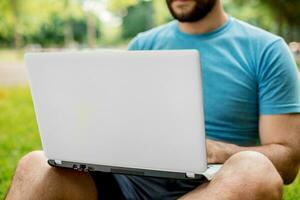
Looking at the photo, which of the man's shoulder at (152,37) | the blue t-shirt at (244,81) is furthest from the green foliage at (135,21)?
the blue t-shirt at (244,81)

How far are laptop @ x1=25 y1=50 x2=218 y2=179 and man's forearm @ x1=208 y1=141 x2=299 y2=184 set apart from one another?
26 centimetres

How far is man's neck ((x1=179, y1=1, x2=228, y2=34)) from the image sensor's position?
6.33 ft

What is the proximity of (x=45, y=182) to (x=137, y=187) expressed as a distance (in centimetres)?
33

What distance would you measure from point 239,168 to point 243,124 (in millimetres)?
466

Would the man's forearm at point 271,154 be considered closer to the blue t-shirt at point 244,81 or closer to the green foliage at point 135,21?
the blue t-shirt at point 244,81

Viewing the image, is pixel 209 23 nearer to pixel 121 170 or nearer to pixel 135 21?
pixel 121 170

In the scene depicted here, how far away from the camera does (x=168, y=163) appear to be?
48.8 inches

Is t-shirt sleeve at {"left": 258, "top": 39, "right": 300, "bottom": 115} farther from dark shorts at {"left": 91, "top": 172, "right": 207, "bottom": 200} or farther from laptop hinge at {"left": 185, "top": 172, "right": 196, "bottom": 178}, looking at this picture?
laptop hinge at {"left": 185, "top": 172, "right": 196, "bottom": 178}

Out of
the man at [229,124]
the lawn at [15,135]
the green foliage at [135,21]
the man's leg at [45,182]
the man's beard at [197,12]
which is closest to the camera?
the man at [229,124]

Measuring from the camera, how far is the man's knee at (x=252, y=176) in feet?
4.16

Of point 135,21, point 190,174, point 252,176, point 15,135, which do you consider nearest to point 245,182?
point 252,176

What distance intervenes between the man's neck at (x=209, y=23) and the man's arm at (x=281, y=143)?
1.42 ft

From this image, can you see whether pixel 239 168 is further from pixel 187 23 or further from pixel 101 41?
pixel 101 41

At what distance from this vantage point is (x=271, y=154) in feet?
5.08
